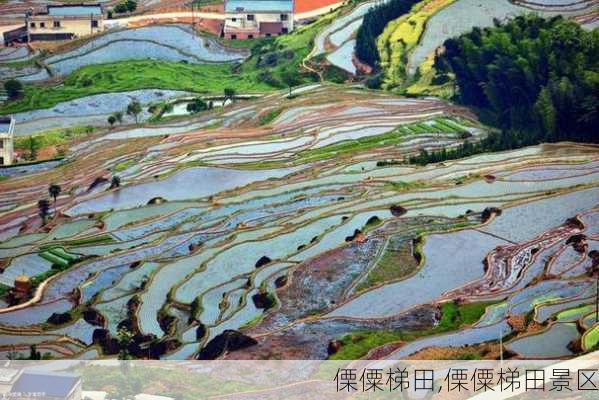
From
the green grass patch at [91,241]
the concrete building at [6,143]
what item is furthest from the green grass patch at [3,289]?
the concrete building at [6,143]

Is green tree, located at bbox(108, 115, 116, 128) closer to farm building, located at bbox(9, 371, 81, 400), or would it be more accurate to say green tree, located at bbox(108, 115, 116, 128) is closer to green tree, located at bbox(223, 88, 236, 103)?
green tree, located at bbox(223, 88, 236, 103)

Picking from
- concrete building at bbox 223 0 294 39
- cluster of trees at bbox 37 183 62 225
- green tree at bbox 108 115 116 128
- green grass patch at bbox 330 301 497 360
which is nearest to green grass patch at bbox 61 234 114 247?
cluster of trees at bbox 37 183 62 225

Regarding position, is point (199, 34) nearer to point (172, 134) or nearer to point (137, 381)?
point (172, 134)

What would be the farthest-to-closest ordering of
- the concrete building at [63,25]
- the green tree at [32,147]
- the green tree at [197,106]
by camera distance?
the concrete building at [63,25], the green tree at [197,106], the green tree at [32,147]

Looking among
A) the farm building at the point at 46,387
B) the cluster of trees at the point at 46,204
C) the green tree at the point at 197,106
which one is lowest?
the farm building at the point at 46,387

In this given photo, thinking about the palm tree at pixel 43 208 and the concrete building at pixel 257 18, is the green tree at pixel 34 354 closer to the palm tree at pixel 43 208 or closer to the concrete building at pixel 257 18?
the palm tree at pixel 43 208

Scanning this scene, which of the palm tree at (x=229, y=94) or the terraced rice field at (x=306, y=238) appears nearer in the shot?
the terraced rice field at (x=306, y=238)

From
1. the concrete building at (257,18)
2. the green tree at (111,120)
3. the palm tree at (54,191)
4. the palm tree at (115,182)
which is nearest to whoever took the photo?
the palm tree at (54,191)
